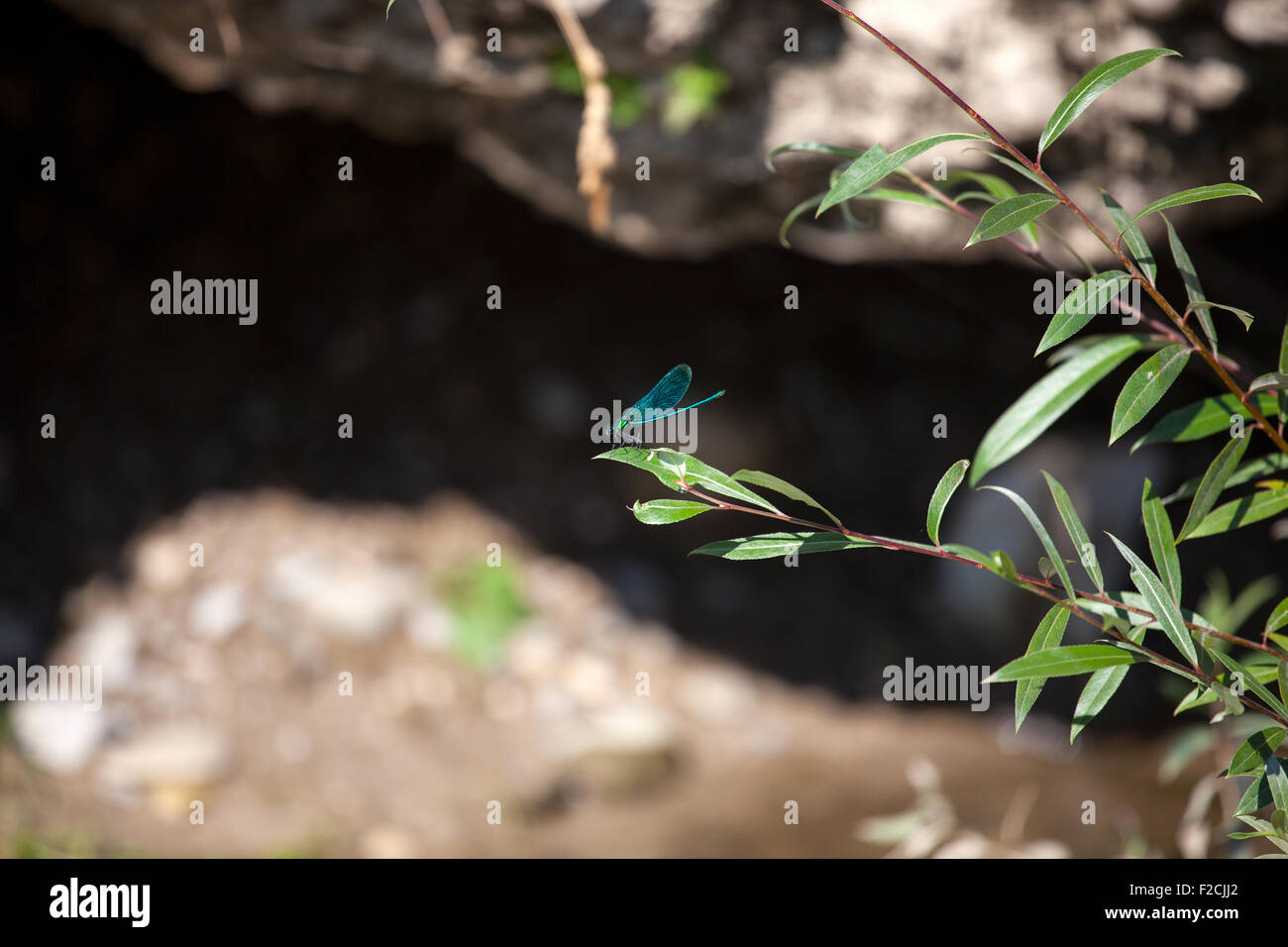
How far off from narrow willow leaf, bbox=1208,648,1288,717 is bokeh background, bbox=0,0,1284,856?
4.03 feet

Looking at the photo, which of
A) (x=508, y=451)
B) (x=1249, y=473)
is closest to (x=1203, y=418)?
(x=1249, y=473)

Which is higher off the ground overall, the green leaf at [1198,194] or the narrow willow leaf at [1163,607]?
the green leaf at [1198,194]

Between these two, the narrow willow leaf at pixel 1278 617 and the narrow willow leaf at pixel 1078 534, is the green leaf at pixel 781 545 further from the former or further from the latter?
the narrow willow leaf at pixel 1278 617

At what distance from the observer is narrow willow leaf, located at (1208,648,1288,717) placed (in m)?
0.72

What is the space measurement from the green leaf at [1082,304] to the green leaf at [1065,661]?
0.24 meters

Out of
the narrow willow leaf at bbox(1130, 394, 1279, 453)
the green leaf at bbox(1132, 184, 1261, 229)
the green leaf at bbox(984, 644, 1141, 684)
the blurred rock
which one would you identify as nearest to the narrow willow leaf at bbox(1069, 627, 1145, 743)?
the green leaf at bbox(984, 644, 1141, 684)

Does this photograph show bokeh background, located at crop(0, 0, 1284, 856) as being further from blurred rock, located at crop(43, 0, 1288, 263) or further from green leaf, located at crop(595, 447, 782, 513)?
green leaf, located at crop(595, 447, 782, 513)

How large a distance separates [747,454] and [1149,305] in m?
1.31

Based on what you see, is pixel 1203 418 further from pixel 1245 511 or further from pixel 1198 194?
pixel 1198 194

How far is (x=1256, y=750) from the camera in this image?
77 cm

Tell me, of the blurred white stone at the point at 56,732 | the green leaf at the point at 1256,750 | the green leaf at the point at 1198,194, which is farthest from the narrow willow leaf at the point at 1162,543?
the blurred white stone at the point at 56,732

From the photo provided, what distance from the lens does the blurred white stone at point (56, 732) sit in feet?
7.82

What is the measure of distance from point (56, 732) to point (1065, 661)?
2591 millimetres
